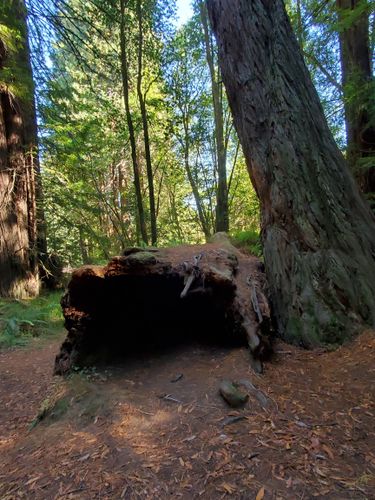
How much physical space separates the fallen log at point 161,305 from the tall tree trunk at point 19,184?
5385 millimetres

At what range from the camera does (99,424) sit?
3.03 m

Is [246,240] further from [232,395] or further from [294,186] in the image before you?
[232,395]

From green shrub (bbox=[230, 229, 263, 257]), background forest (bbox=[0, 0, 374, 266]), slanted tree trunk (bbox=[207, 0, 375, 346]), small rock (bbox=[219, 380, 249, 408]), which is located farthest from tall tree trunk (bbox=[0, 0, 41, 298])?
small rock (bbox=[219, 380, 249, 408])

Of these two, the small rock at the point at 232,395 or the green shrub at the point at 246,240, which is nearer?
the small rock at the point at 232,395

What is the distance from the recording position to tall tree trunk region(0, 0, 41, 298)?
882 cm

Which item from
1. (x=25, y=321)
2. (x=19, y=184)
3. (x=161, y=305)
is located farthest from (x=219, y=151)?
(x=161, y=305)

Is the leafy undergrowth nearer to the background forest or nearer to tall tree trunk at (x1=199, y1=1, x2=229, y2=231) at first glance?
the background forest

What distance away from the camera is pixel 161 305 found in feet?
16.9

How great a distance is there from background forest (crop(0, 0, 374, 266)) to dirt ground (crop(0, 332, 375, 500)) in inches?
180

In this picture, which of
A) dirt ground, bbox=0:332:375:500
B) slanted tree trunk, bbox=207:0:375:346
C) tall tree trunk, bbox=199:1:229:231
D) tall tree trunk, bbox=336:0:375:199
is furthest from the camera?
tall tree trunk, bbox=199:1:229:231

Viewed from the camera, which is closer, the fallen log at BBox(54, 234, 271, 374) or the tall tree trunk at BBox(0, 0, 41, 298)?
the fallen log at BBox(54, 234, 271, 374)

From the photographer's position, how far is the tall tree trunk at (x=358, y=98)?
6.95 meters

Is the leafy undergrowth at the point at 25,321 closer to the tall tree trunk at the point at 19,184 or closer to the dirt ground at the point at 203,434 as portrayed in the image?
the tall tree trunk at the point at 19,184

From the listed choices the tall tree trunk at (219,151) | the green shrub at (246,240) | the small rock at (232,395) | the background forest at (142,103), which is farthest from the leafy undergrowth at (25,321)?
the tall tree trunk at (219,151)
